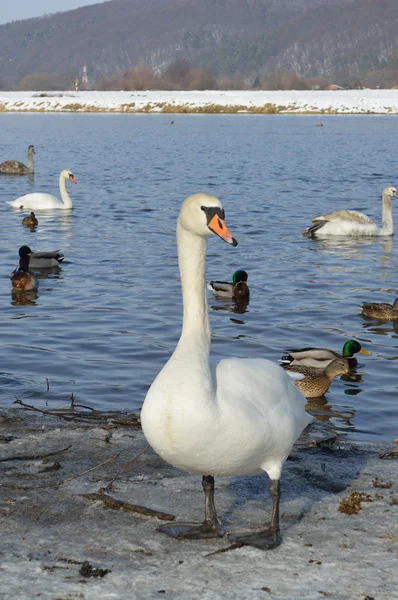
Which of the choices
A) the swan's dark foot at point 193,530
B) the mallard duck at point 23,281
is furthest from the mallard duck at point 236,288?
the swan's dark foot at point 193,530

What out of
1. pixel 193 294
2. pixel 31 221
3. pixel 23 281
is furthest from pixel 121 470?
pixel 31 221

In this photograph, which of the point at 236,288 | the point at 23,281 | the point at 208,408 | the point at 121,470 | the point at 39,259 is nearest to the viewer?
the point at 208,408

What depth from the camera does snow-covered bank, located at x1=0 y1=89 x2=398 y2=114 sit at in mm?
97000

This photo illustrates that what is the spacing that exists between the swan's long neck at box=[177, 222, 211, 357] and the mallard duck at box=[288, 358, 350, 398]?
4.39 metres

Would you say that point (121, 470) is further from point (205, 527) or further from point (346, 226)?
point (346, 226)

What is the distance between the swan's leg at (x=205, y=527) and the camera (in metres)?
5.27

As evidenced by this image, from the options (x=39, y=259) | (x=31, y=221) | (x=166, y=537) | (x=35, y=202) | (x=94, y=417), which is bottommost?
(x=166, y=537)

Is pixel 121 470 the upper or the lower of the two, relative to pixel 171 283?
lower

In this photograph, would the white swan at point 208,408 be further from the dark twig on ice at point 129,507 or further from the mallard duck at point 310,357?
the mallard duck at point 310,357

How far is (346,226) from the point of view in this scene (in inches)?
795

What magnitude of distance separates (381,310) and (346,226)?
7.67m

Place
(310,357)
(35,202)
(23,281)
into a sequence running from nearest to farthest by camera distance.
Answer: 1. (310,357)
2. (23,281)
3. (35,202)

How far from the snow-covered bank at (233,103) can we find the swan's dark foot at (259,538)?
91750 millimetres

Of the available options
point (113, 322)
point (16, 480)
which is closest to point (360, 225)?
point (113, 322)
